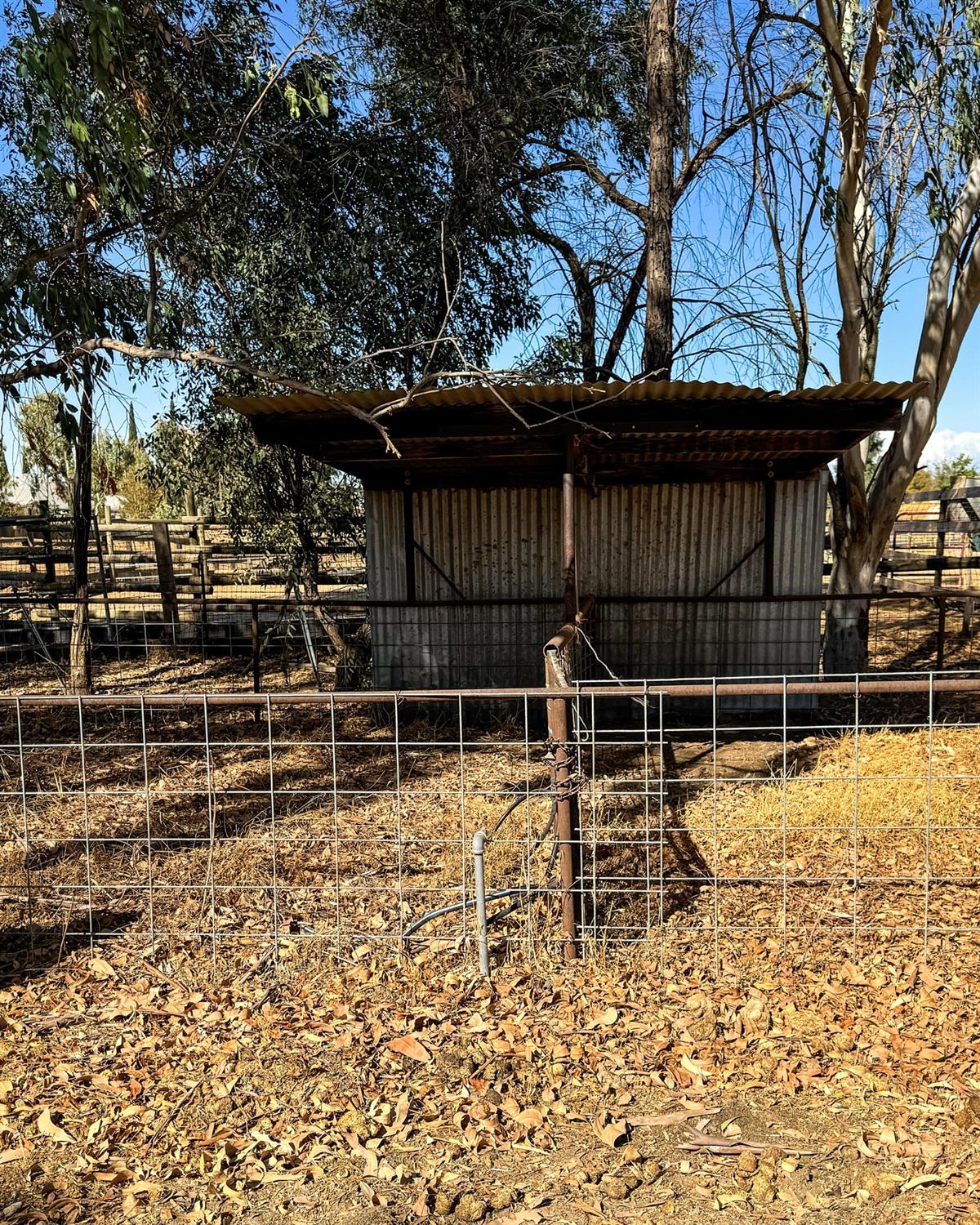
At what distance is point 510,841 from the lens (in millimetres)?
4566

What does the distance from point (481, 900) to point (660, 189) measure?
317 inches

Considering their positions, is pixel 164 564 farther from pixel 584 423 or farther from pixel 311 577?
pixel 584 423

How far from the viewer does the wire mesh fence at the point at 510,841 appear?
4.28 meters

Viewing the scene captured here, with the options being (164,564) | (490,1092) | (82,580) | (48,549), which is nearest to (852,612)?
(490,1092)

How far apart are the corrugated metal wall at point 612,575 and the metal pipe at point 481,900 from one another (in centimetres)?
548

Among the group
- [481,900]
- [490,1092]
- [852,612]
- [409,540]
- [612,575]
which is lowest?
[490,1092]

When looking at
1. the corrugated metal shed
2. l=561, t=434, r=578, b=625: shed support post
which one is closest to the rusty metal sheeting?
l=561, t=434, r=578, b=625: shed support post

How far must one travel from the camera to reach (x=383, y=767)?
764 centimetres

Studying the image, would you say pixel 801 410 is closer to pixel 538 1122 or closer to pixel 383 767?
pixel 383 767

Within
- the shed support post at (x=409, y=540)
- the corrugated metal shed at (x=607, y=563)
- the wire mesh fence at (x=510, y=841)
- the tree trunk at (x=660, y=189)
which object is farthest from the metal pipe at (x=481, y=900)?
the tree trunk at (x=660, y=189)

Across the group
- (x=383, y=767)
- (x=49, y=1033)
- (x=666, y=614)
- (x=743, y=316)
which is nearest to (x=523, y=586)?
(x=666, y=614)

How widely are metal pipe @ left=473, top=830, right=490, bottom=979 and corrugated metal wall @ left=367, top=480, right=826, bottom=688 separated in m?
5.48

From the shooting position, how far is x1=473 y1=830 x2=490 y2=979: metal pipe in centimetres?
391

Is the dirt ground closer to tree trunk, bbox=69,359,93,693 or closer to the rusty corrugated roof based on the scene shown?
the rusty corrugated roof
